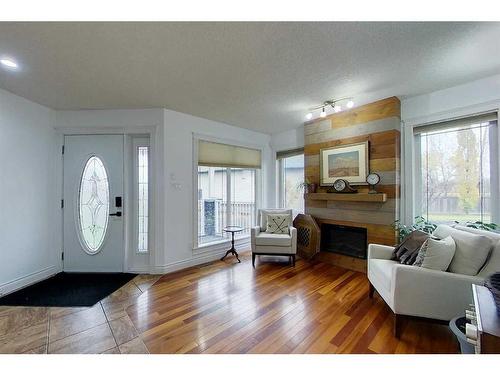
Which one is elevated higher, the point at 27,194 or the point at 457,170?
the point at 457,170

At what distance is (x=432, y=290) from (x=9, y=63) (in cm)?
406

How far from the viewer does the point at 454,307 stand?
158 cm

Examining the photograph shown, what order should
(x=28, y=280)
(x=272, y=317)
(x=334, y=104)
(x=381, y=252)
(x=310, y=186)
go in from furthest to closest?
(x=310, y=186)
(x=334, y=104)
(x=28, y=280)
(x=381, y=252)
(x=272, y=317)

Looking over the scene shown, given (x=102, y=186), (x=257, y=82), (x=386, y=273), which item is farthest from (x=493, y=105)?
(x=102, y=186)

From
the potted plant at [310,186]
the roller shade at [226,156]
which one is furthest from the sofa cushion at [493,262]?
the roller shade at [226,156]

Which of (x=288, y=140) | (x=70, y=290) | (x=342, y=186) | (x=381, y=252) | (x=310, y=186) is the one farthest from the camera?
(x=288, y=140)

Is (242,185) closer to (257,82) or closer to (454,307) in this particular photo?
(257,82)

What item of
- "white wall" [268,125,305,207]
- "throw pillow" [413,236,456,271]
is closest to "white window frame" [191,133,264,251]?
"white wall" [268,125,305,207]

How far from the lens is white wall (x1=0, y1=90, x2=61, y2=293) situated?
8.12ft

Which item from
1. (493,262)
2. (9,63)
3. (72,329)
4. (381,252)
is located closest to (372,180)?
(381,252)

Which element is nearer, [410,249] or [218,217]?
[410,249]

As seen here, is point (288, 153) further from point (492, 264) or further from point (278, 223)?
point (492, 264)

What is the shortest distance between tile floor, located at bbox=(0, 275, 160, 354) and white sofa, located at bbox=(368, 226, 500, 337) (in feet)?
6.49

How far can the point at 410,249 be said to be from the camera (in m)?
2.08
